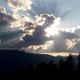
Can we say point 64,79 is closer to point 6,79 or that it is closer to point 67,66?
point 6,79

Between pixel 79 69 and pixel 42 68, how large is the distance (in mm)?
34358

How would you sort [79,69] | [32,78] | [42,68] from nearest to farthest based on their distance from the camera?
[32,78], [42,68], [79,69]

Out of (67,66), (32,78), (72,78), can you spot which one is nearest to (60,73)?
(72,78)

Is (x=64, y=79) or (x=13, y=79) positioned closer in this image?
(x=13, y=79)

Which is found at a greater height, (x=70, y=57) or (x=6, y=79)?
(x=70, y=57)

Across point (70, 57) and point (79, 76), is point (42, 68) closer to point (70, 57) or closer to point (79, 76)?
point (79, 76)

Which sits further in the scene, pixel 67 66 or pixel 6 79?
pixel 67 66

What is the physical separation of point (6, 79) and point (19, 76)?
7842mm

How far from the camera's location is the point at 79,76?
126938 mm

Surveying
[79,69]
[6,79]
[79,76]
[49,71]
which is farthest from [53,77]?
[79,69]

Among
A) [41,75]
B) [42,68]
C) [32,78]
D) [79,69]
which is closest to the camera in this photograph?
[32,78]

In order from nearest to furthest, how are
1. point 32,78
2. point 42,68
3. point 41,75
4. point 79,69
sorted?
1. point 32,78
2. point 41,75
3. point 42,68
4. point 79,69

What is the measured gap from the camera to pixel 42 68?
13038cm

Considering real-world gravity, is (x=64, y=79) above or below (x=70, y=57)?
below
